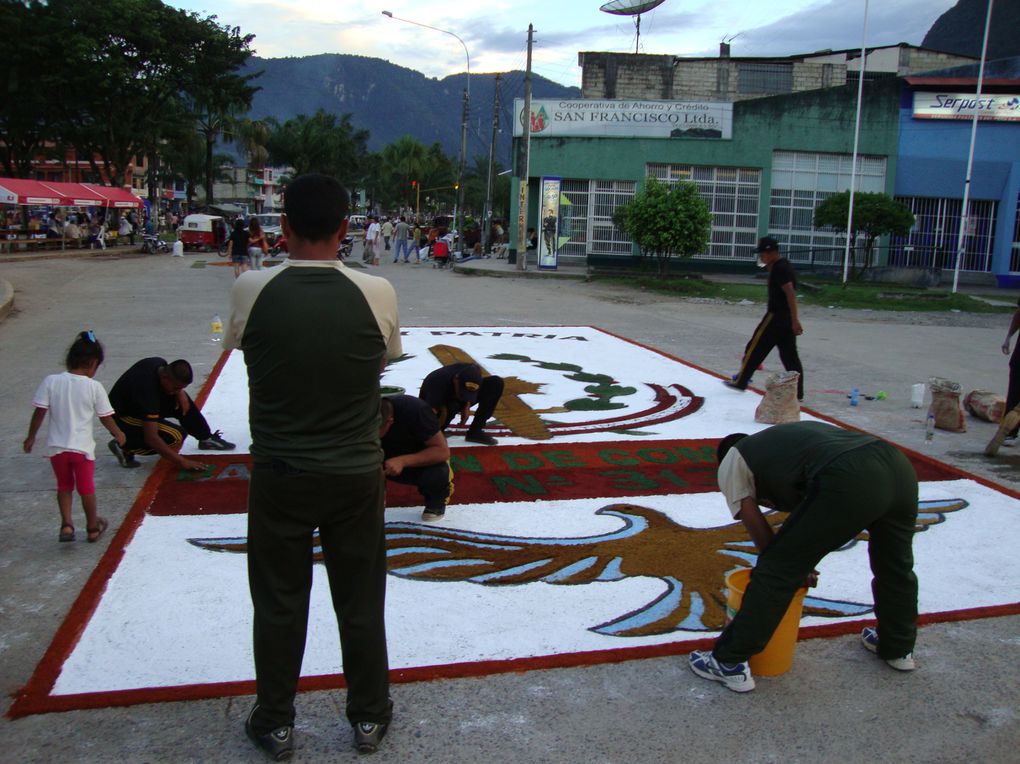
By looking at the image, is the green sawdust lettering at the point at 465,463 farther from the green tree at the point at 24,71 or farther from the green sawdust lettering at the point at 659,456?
the green tree at the point at 24,71

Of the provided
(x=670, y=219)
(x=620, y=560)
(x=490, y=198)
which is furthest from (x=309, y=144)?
(x=620, y=560)

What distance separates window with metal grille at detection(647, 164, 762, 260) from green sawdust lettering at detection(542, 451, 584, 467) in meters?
23.6

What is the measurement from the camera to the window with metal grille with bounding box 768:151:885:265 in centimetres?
2888

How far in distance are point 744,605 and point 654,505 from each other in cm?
233

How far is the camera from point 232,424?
24.8ft

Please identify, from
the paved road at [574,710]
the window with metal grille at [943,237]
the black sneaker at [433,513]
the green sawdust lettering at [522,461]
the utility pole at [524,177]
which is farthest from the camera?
the window with metal grille at [943,237]

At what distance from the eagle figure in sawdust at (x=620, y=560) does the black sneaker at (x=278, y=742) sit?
150 cm

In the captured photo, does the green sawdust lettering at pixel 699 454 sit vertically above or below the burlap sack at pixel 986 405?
below

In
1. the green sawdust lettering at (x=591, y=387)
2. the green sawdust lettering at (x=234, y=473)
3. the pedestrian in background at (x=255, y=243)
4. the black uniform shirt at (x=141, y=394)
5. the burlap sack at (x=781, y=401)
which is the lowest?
the green sawdust lettering at (x=234, y=473)

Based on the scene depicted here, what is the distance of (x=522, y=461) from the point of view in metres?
6.64

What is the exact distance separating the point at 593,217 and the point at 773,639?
88.9ft

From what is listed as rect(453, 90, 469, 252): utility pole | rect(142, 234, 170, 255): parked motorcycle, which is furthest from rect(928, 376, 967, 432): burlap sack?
rect(142, 234, 170, 255): parked motorcycle

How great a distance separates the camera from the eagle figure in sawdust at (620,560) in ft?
13.5

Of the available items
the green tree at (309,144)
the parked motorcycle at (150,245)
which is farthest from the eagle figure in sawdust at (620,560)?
the green tree at (309,144)
